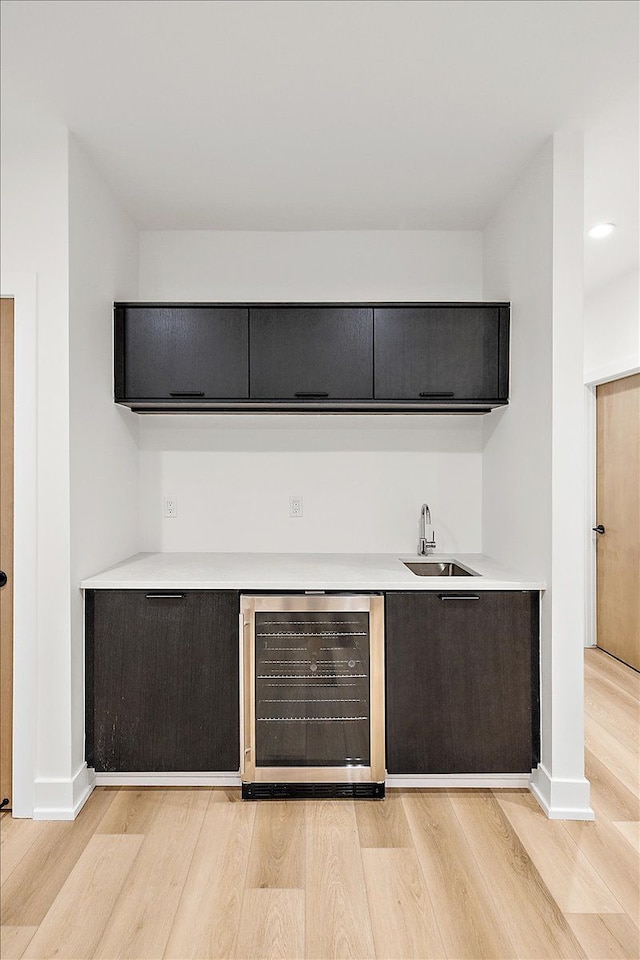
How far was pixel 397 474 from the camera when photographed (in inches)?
147

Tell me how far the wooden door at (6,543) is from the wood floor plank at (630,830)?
231cm

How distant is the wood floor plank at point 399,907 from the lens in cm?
193

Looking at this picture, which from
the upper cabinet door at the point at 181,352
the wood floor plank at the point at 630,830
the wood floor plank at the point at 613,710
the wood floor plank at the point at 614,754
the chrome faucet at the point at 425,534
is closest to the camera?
the wood floor plank at the point at 630,830

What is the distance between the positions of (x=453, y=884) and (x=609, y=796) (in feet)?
3.16

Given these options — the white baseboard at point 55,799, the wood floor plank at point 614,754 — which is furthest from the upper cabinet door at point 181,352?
the wood floor plank at point 614,754

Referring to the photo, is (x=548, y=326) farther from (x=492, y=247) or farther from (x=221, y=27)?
(x=221, y=27)

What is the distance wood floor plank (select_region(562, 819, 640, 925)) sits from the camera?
2.14 meters

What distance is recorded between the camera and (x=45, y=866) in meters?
2.31

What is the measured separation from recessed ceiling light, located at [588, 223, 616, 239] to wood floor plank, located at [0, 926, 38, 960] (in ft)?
12.8

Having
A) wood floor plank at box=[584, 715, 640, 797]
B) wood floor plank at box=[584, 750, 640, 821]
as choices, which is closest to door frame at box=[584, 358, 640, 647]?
wood floor plank at box=[584, 715, 640, 797]

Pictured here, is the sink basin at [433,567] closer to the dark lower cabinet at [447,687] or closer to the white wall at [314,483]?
the white wall at [314,483]

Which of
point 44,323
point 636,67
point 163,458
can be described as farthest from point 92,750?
point 636,67

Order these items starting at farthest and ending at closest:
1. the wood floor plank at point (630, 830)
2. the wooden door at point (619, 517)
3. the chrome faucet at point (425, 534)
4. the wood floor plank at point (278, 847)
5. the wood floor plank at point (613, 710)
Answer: the wooden door at point (619, 517), the chrome faucet at point (425, 534), the wood floor plank at point (613, 710), the wood floor plank at point (630, 830), the wood floor plank at point (278, 847)

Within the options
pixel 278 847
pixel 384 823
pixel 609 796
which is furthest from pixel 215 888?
pixel 609 796
